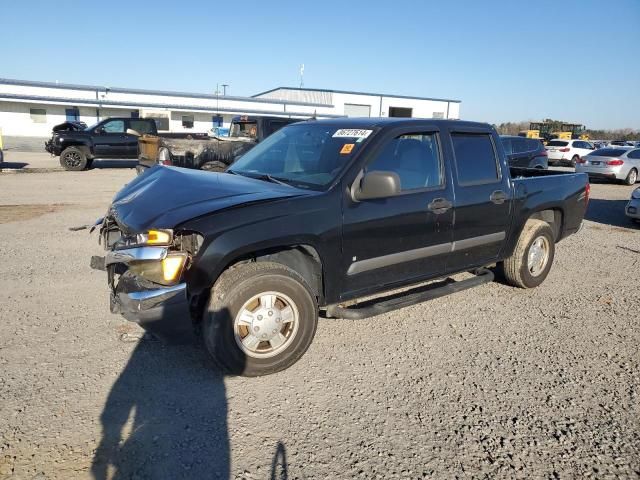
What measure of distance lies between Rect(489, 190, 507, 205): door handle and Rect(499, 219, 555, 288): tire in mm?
671

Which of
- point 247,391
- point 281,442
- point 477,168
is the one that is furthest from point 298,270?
point 477,168

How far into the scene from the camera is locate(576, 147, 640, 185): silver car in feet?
57.1

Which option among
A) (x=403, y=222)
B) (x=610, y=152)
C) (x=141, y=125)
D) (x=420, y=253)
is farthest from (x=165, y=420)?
(x=610, y=152)

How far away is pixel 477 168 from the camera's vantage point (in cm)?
451

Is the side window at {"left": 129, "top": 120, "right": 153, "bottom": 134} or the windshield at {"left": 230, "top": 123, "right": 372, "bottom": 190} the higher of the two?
the side window at {"left": 129, "top": 120, "right": 153, "bottom": 134}

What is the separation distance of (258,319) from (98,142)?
1689cm

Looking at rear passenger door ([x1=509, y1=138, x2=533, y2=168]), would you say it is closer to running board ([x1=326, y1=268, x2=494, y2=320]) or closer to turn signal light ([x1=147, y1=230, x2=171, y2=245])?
running board ([x1=326, y1=268, x2=494, y2=320])

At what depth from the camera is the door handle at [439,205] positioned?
13.0 ft

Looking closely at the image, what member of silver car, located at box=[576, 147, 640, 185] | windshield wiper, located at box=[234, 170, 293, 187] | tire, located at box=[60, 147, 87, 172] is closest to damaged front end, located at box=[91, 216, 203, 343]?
windshield wiper, located at box=[234, 170, 293, 187]

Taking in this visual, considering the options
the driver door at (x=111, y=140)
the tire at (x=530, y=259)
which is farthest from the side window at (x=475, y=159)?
the driver door at (x=111, y=140)

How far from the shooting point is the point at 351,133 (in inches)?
156

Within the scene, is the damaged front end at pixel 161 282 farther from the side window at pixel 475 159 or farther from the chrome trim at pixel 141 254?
the side window at pixel 475 159

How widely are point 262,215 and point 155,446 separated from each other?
4.97 ft

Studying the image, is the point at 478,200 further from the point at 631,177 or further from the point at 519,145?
the point at 631,177
